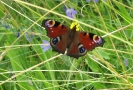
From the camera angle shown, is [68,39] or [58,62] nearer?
[68,39]

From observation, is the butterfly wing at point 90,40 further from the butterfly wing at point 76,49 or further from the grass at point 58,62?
the grass at point 58,62

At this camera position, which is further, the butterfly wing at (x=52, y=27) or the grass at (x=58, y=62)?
the grass at (x=58, y=62)

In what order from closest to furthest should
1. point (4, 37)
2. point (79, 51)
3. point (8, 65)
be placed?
point (79, 51), point (8, 65), point (4, 37)

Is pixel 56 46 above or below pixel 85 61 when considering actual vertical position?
above

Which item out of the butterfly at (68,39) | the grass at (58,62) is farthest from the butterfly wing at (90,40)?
the grass at (58,62)

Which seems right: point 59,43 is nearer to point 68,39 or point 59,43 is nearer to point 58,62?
point 68,39

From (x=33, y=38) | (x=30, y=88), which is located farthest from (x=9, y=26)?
(x=30, y=88)

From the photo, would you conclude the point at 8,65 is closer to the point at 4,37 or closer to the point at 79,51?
the point at 4,37

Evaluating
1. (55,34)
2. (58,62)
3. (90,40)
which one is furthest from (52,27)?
(58,62)

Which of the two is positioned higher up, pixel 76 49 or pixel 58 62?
pixel 76 49
